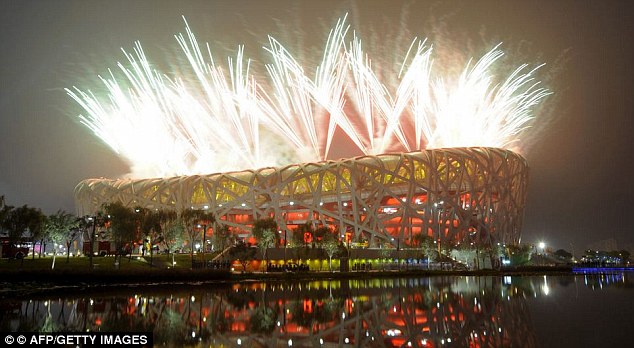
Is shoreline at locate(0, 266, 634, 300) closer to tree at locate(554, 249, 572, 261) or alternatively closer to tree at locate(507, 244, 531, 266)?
tree at locate(507, 244, 531, 266)

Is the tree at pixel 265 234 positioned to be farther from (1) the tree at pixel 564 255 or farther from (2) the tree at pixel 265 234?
(1) the tree at pixel 564 255

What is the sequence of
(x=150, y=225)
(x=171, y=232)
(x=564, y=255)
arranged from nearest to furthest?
1. (x=150, y=225)
2. (x=171, y=232)
3. (x=564, y=255)

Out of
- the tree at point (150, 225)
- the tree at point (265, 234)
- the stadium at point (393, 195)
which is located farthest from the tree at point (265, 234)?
the stadium at point (393, 195)

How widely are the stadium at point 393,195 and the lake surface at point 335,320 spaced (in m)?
48.8

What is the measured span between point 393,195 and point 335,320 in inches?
2382

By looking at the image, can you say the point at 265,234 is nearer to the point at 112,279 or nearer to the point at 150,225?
the point at 150,225

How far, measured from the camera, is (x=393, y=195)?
7569 cm

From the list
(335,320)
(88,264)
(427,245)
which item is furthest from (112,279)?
(427,245)

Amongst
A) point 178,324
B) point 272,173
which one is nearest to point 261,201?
point 272,173

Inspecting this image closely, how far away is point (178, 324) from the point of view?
49.5ft

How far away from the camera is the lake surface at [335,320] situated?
12672 mm

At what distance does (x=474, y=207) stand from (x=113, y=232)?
54118mm

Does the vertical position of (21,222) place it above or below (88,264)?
above

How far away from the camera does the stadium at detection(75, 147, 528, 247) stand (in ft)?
247
